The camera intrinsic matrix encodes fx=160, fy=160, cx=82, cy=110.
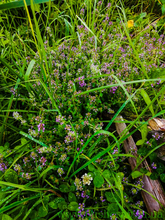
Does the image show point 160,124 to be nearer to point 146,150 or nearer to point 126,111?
point 146,150

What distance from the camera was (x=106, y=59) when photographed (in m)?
2.08

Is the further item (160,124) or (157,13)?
(157,13)

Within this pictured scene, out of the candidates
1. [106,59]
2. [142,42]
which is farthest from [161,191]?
[142,42]

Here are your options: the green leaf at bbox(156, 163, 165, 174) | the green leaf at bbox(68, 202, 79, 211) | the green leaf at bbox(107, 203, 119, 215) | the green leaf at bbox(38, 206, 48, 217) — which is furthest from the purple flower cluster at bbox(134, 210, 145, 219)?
the green leaf at bbox(38, 206, 48, 217)

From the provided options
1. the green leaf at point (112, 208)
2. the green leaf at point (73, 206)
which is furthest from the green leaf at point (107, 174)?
the green leaf at point (73, 206)

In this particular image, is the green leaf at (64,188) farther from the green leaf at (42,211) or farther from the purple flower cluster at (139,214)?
the purple flower cluster at (139,214)

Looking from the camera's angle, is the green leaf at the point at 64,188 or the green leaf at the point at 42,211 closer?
the green leaf at the point at 42,211

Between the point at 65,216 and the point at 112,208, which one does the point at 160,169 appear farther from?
the point at 65,216

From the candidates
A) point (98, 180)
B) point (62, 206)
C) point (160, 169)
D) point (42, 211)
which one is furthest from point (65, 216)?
point (160, 169)

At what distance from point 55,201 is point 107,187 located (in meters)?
0.46

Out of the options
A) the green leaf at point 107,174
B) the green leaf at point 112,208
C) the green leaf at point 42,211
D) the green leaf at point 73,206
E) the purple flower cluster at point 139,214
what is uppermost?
the green leaf at point 107,174

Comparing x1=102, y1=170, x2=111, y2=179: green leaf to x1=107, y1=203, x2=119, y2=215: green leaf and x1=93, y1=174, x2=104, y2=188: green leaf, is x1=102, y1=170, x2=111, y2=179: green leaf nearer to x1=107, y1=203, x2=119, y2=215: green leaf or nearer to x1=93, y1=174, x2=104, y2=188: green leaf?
x1=93, y1=174, x2=104, y2=188: green leaf

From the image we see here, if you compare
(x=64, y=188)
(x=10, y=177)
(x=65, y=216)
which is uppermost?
(x=10, y=177)

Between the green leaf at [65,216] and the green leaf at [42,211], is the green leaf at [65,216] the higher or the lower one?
the lower one
